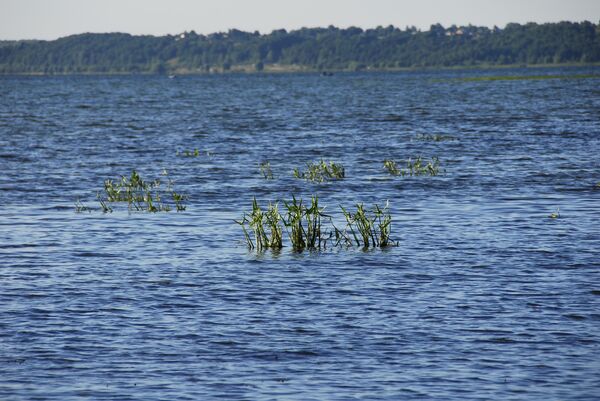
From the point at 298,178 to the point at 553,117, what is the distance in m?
39.6

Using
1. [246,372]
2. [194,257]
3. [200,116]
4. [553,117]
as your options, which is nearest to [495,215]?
[194,257]

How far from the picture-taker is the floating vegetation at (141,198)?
31234mm

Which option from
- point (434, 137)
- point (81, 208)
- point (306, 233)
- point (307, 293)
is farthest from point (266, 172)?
point (307, 293)

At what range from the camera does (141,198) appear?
3322cm

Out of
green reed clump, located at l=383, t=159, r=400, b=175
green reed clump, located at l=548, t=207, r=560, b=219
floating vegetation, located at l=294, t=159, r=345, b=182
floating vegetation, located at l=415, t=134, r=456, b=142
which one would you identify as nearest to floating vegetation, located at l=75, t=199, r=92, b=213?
floating vegetation, located at l=294, t=159, r=345, b=182

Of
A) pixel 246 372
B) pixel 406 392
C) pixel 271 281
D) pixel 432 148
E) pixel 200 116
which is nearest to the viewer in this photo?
pixel 406 392

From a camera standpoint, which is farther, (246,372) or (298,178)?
(298,178)

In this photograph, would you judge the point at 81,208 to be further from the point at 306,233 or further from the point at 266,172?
the point at 266,172

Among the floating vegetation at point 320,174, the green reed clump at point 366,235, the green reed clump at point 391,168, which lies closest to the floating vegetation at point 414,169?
the green reed clump at point 391,168

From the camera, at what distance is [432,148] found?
171 ft

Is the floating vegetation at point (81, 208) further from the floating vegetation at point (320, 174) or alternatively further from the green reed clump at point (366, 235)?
the floating vegetation at point (320, 174)

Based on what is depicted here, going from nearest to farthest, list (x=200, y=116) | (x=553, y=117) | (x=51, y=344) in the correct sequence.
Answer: (x=51, y=344) < (x=553, y=117) < (x=200, y=116)

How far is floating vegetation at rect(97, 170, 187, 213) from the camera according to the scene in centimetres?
3123

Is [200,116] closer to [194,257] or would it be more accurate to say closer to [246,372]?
[194,257]
